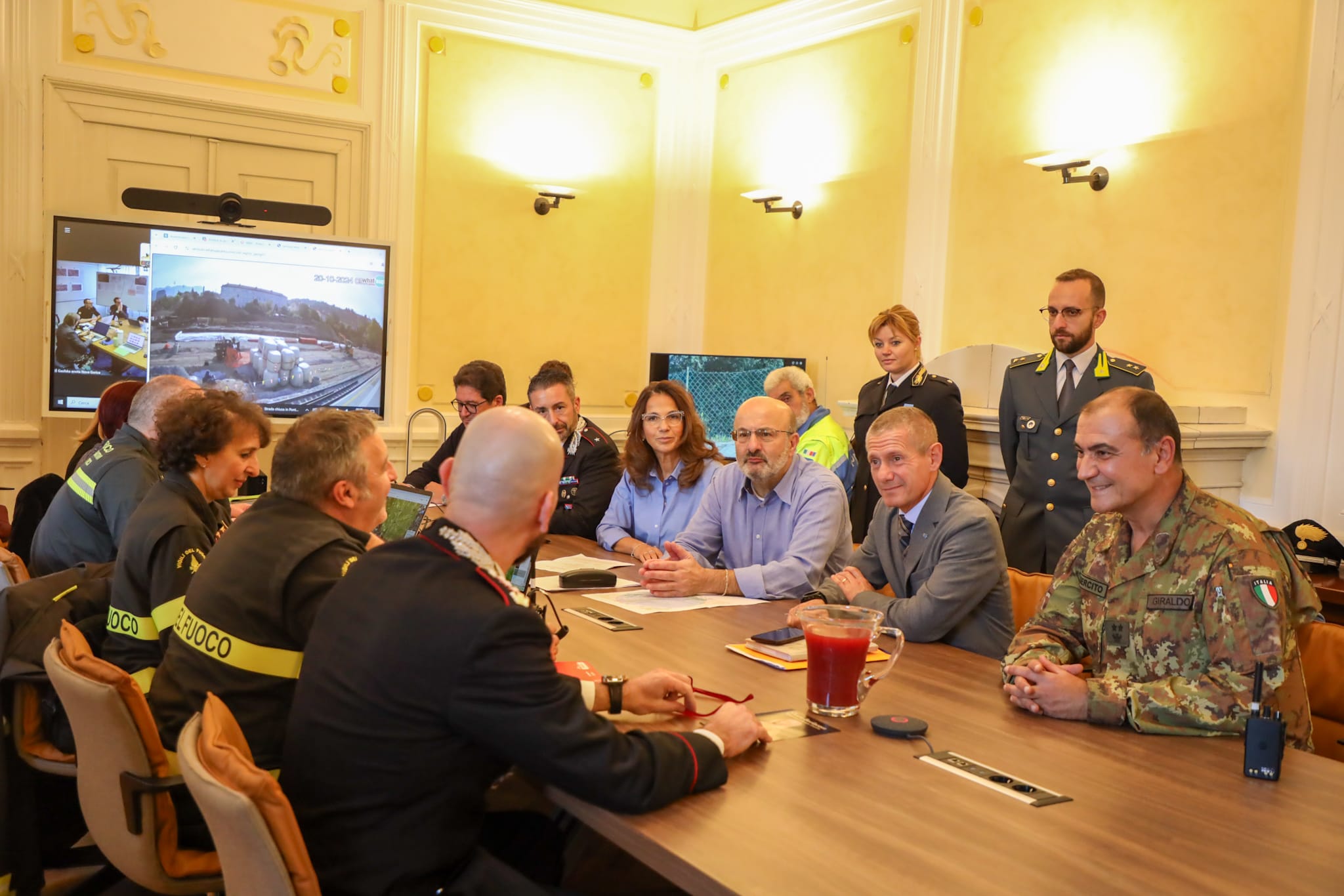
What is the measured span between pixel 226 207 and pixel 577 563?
140 inches

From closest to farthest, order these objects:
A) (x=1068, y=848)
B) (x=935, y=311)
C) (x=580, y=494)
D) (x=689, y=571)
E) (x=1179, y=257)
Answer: (x=1068, y=848)
(x=689, y=571)
(x=580, y=494)
(x=1179, y=257)
(x=935, y=311)

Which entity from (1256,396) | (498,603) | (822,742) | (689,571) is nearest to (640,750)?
(498,603)

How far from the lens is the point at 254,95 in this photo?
643 centimetres

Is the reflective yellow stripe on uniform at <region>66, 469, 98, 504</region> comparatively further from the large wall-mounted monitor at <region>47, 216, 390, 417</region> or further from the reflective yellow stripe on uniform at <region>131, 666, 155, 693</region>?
the large wall-mounted monitor at <region>47, 216, 390, 417</region>

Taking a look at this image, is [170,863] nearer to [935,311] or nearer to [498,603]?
[498,603]

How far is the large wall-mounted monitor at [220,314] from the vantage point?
5730mm

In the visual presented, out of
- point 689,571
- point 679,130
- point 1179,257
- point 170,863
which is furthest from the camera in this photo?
point 679,130

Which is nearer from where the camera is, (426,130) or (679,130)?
(426,130)

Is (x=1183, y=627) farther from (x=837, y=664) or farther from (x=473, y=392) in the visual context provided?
(x=473, y=392)

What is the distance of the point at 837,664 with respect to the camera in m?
2.07

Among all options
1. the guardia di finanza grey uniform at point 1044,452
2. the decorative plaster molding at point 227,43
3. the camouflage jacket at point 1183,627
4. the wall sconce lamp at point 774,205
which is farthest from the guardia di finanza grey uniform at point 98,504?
the wall sconce lamp at point 774,205

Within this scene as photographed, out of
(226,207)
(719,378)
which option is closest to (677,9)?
(719,378)

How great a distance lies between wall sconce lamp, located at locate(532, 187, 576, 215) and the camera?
23.3ft

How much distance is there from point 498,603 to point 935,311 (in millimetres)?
4796
